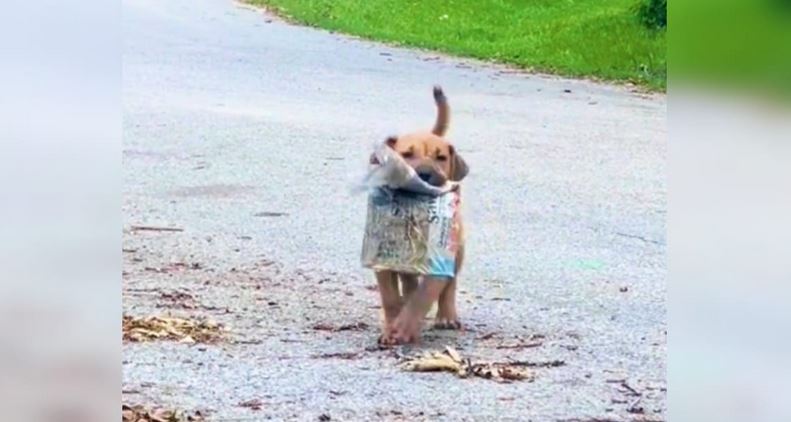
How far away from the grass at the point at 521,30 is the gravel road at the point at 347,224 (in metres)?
0.04

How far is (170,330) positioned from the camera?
8.75 feet

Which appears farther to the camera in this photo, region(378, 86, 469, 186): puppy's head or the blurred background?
the blurred background

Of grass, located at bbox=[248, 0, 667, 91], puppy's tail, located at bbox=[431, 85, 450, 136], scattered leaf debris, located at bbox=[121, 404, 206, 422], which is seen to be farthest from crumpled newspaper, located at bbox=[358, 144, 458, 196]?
scattered leaf debris, located at bbox=[121, 404, 206, 422]

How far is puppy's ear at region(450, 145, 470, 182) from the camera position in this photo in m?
2.67

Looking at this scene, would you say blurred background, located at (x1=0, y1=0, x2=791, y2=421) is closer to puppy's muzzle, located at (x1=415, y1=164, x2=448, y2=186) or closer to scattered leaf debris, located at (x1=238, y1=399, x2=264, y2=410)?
puppy's muzzle, located at (x1=415, y1=164, x2=448, y2=186)

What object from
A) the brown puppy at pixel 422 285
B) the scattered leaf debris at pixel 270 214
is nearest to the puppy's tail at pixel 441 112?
the brown puppy at pixel 422 285

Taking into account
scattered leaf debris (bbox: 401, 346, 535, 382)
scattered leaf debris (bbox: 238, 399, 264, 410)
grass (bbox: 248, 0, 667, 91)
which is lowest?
scattered leaf debris (bbox: 238, 399, 264, 410)

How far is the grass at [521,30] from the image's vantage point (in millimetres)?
2781

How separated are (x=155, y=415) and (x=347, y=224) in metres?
0.54

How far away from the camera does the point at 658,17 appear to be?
2.80m

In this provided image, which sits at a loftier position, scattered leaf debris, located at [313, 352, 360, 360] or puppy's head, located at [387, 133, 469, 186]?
puppy's head, located at [387, 133, 469, 186]

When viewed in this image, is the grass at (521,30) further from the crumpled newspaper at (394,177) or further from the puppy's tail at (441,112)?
the crumpled newspaper at (394,177)

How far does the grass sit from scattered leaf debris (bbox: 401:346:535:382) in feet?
2.08
